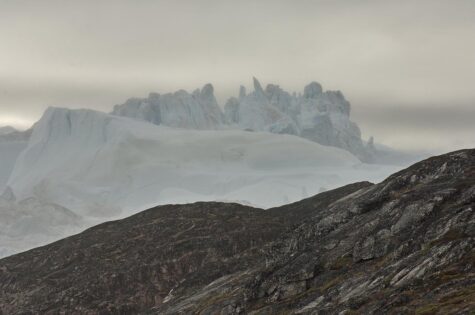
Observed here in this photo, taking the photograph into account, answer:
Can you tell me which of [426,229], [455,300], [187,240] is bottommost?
[455,300]

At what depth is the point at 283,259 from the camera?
86.6m

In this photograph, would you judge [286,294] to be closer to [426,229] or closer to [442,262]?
[426,229]

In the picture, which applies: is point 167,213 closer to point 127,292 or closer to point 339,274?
point 127,292

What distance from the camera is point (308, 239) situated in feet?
293

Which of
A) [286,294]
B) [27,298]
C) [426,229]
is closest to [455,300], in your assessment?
[426,229]

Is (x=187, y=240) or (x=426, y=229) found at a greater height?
(x=187, y=240)

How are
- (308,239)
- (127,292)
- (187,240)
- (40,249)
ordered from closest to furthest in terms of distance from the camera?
1. (308,239)
2. (127,292)
3. (187,240)
4. (40,249)

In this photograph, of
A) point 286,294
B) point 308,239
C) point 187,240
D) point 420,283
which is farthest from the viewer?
point 187,240

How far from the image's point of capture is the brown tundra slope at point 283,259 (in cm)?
6231

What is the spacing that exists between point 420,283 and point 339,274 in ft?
50.0

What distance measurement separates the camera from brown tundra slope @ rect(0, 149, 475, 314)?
204 feet

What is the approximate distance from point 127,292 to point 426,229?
65129 millimetres

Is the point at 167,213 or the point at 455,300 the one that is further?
the point at 167,213

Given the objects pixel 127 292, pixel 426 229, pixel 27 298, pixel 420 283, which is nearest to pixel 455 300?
pixel 420 283
